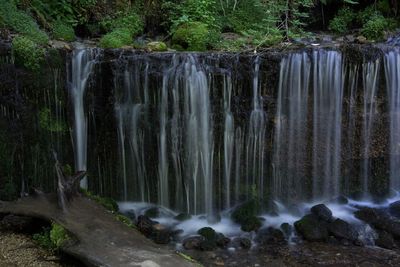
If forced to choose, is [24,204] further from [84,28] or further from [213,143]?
[84,28]

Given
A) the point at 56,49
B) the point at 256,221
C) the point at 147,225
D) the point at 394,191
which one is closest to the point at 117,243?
the point at 147,225

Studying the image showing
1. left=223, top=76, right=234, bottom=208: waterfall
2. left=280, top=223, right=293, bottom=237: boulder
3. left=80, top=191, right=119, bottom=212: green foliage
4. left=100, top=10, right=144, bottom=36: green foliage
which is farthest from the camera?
left=100, top=10, right=144, bottom=36: green foliage

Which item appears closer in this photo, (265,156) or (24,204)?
(24,204)

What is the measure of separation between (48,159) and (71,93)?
1.27 m

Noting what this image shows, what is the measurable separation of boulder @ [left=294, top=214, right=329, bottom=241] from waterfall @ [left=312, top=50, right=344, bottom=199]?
1516 millimetres

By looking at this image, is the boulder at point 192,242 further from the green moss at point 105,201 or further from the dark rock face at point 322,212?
the dark rock face at point 322,212

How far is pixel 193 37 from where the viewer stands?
10.8 m

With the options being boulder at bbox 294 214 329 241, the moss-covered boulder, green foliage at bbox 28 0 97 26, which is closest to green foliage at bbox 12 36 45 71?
green foliage at bbox 28 0 97 26

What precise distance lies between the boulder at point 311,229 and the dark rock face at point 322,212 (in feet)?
0.57

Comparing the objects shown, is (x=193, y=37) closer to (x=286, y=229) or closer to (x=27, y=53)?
(x=27, y=53)

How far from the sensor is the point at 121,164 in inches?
369

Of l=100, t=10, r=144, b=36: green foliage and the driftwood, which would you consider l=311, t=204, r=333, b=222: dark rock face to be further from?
l=100, t=10, r=144, b=36: green foliage

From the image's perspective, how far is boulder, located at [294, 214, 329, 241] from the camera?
26.9ft

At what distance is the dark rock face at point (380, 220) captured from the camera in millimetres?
8453
